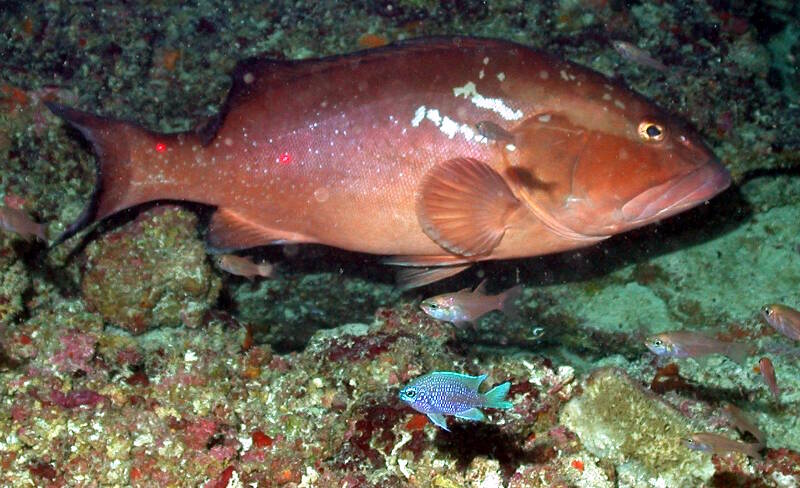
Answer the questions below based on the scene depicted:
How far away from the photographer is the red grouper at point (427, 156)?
304cm

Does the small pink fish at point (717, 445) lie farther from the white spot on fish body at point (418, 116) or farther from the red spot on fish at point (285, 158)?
the red spot on fish at point (285, 158)

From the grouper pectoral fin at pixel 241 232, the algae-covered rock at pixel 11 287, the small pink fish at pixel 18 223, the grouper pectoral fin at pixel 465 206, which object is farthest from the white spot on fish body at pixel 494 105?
the algae-covered rock at pixel 11 287

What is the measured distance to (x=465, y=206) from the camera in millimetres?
3070

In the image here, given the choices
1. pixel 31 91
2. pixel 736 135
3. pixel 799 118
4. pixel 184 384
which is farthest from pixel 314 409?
pixel 799 118

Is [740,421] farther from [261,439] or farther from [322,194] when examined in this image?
[322,194]

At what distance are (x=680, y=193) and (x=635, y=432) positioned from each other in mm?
1292

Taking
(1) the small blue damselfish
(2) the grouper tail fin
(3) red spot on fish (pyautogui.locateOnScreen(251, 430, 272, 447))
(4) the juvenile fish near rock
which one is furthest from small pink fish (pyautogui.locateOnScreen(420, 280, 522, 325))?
A: (2) the grouper tail fin

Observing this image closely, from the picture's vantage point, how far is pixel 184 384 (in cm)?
308

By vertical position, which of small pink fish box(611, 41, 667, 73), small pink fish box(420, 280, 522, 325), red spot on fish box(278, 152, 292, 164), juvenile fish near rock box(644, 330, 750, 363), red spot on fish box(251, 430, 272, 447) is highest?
red spot on fish box(278, 152, 292, 164)

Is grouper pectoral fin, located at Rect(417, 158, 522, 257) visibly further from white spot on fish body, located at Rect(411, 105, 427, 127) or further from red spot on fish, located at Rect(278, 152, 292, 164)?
red spot on fish, located at Rect(278, 152, 292, 164)

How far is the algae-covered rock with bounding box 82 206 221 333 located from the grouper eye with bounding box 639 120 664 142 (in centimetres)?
333

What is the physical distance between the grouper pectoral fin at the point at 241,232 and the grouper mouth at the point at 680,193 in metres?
2.01

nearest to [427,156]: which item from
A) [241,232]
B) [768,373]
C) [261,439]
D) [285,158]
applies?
[285,158]

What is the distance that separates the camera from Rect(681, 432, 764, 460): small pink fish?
274cm
